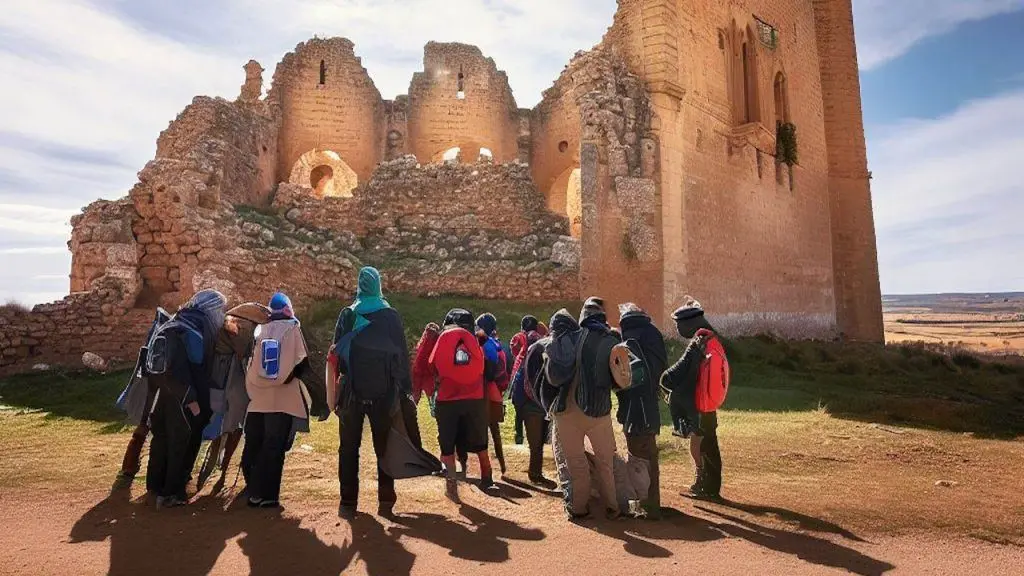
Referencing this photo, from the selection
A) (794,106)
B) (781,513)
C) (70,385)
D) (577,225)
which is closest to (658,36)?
(794,106)

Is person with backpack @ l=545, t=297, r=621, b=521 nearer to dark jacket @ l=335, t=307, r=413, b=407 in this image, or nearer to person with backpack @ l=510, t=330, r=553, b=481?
person with backpack @ l=510, t=330, r=553, b=481

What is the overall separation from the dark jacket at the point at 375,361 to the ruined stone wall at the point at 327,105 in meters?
17.0

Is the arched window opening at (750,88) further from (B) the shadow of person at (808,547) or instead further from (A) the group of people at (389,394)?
(B) the shadow of person at (808,547)

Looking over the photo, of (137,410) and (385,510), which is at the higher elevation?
(137,410)

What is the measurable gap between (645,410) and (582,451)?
1.85 feet

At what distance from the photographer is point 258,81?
20281 millimetres

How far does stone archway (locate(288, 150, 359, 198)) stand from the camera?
2169cm

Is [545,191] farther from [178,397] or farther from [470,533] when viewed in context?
[470,533]

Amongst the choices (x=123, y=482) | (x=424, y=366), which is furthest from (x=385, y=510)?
(x=123, y=482)

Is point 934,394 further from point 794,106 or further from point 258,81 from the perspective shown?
point 258,81

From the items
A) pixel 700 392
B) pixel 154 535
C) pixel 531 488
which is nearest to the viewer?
pixel 154 535

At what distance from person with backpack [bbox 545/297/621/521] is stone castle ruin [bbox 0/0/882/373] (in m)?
8.98

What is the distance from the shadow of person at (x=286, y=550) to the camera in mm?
3680

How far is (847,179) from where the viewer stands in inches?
825
